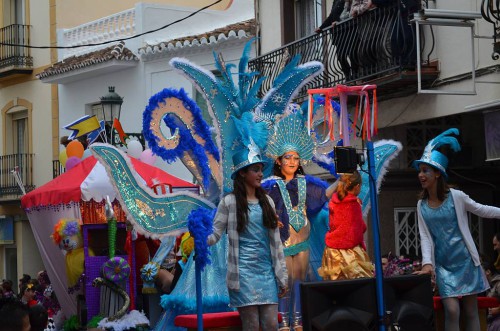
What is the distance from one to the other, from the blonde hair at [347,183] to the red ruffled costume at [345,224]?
0.05 metres

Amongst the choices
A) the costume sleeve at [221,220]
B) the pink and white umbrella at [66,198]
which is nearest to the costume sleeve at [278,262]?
the costume sleeve at [221,220]

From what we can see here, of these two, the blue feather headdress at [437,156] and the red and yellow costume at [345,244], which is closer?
the blue feather headdress at [437,156]

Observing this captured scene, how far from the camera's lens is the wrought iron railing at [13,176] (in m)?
26.7

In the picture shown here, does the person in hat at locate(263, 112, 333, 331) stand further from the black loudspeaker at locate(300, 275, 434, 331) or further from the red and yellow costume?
the black loudspeaker at locate(300, 275, 434, 331)

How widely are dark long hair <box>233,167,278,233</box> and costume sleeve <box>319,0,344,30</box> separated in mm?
7516

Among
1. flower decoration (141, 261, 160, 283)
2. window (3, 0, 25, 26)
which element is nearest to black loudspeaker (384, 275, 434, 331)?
flower decoration (141, 261, 160, 283)

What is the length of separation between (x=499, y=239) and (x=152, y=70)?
12.6m

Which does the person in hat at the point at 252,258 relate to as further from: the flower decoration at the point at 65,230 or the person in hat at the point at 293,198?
the flower decoration at the point at 65,230

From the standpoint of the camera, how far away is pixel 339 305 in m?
8.27

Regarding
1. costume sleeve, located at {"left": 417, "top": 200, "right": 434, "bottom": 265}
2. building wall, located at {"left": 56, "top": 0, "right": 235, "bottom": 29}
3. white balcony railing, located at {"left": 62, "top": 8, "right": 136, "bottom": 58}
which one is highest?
building wall, located at {"left": 56, "top": 0, "right": 235, "bottom": 29}

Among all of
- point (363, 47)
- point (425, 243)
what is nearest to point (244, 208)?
point (425, 243)

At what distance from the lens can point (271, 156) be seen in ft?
36.5

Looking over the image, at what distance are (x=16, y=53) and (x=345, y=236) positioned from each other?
61.0 ft

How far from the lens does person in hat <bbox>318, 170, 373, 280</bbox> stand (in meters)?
10.5
